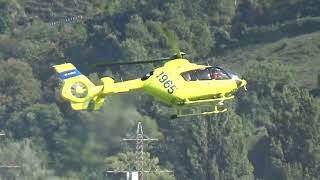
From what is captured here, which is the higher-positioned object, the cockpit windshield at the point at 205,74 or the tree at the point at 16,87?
the tree at the point at 16,87

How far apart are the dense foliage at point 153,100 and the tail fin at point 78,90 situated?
952 centimetres

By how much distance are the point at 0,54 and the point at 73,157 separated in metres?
88.0

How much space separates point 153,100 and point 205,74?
5753 centimetres

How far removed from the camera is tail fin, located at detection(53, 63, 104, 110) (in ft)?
210

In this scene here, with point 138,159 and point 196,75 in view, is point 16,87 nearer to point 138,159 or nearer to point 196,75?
point 138,159

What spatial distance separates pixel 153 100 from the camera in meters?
121

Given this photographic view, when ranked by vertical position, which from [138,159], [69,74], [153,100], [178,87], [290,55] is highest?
[290,55]

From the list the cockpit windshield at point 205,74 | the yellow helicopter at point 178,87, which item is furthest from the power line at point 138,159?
the cockpit windshield at point 205,74

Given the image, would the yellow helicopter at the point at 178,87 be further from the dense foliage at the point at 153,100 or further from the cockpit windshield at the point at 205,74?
the dense foliage at the point at 153,100

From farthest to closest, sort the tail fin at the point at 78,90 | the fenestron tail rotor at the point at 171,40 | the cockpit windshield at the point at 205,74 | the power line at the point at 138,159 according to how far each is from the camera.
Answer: the power line at the point at 138,159, the tail fin at the point at 78,90, the cockpit windshield at the point at 205,74, the fenestron tail rotor at the point at 171,40

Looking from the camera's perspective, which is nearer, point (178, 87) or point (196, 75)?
point (178, 87)

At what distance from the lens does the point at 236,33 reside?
172 metres

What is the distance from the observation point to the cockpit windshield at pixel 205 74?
6347 centimetres

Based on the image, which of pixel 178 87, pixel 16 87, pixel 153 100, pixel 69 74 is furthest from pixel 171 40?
pixel 16 87
